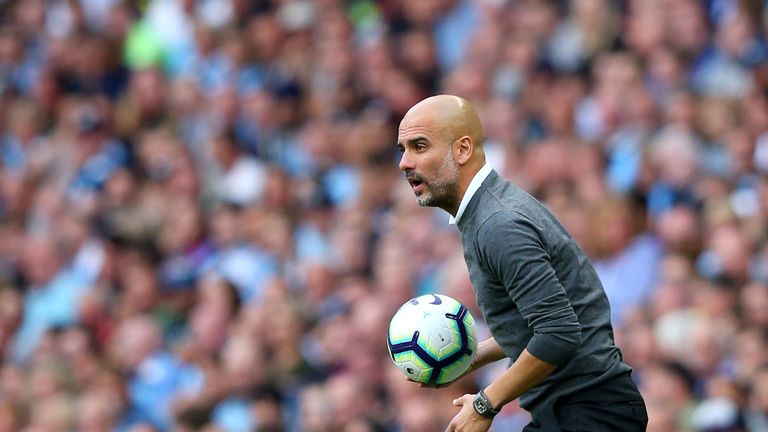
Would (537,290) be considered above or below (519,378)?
above

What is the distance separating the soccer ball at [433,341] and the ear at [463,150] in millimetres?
682

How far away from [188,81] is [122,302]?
2.74m

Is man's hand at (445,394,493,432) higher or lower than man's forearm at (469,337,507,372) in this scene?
lower

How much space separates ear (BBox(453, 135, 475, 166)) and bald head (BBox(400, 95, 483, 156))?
0.02 metres

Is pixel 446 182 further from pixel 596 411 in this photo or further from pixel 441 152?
pixel 596 411

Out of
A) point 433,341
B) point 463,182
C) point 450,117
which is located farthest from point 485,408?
point 450,117

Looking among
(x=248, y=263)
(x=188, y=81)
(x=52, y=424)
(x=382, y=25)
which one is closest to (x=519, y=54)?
(x=382, y=25)

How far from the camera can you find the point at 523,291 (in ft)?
15.9

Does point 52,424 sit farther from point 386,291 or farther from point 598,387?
point 598,387

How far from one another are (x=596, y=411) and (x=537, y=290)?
602 mm

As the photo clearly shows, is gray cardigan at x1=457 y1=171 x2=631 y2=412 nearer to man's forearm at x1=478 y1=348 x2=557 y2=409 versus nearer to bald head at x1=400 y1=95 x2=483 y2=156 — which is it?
man's forearm at x1=478 y1=348 x2=557 y2=409

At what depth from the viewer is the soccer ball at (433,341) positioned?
5.42 meters

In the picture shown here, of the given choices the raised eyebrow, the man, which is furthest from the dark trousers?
the raised eyebrow

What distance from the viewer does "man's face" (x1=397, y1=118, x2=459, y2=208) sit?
17.0 feet
